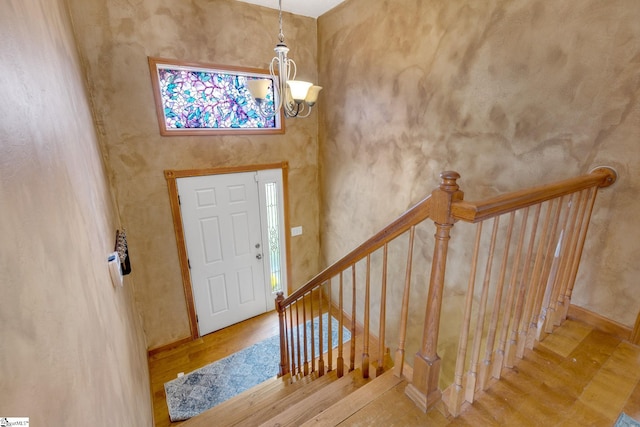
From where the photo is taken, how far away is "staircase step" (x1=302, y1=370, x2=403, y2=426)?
1274 millimetres

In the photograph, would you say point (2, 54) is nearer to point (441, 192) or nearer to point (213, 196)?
point (441, 192)

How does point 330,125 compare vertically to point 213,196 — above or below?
above

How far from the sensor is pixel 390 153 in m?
2.86

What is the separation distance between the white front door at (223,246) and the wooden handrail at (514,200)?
2.96m

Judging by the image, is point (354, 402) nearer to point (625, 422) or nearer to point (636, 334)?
point (625, 422)

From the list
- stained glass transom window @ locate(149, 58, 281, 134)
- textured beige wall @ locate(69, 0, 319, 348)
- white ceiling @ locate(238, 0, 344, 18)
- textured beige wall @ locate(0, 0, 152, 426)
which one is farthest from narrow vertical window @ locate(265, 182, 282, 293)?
textured beige wall @ locate(0, 0, 152, 426)

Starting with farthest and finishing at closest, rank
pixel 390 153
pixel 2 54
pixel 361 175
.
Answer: pixel 361 175, pixel 390 153, pixel 2 54

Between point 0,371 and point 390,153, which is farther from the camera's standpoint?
point 390,153

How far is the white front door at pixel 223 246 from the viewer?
3.37 meters

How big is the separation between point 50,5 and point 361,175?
2692 millimetres

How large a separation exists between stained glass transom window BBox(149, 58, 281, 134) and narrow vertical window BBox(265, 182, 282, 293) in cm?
82

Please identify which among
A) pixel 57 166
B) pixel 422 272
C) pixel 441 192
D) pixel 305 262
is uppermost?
pixel 57 166

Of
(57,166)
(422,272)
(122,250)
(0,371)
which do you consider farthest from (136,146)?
(422,272)

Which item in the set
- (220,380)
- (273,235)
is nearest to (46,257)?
(220,380)
